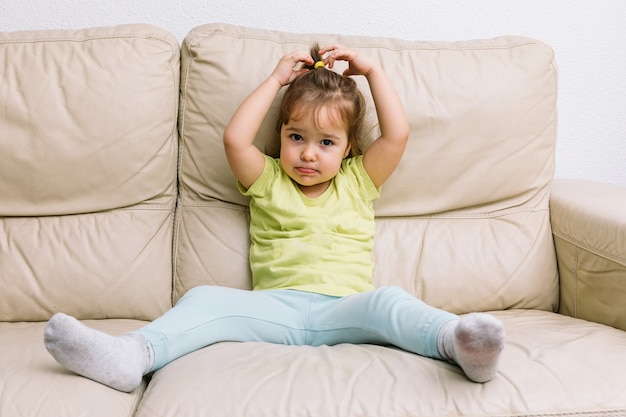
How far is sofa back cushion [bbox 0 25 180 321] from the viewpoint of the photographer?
1.69 m

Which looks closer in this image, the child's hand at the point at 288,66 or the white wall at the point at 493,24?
the child's hand at the point at 288,66

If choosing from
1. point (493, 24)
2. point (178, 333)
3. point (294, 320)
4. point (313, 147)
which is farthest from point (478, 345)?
point (493, 24)

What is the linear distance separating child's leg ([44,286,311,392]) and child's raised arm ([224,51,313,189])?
0.31 metres

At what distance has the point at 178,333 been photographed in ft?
4.60

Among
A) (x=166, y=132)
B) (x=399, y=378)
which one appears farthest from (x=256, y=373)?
(x=166, y=132)

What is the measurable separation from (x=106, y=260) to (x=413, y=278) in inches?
29.9

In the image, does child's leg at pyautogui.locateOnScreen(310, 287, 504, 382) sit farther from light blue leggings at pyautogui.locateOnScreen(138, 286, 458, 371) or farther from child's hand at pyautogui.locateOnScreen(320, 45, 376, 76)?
child's hand at pyautogui.locateOnScreen(320, 45, 376, 76)

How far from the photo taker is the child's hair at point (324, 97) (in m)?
1.69

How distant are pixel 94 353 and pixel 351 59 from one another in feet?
3.04

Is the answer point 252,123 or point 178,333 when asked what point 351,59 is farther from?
point 178,333

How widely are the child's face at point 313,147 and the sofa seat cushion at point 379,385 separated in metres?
0.48

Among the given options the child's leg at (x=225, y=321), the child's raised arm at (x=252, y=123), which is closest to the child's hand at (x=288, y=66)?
the child's raised arm at (x=252, y=123)

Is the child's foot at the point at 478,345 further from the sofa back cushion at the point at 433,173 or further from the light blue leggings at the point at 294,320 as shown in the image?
the sofa back cushion at the point at 433,173

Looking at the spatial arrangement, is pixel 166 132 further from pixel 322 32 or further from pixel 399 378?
pixel 399 378
